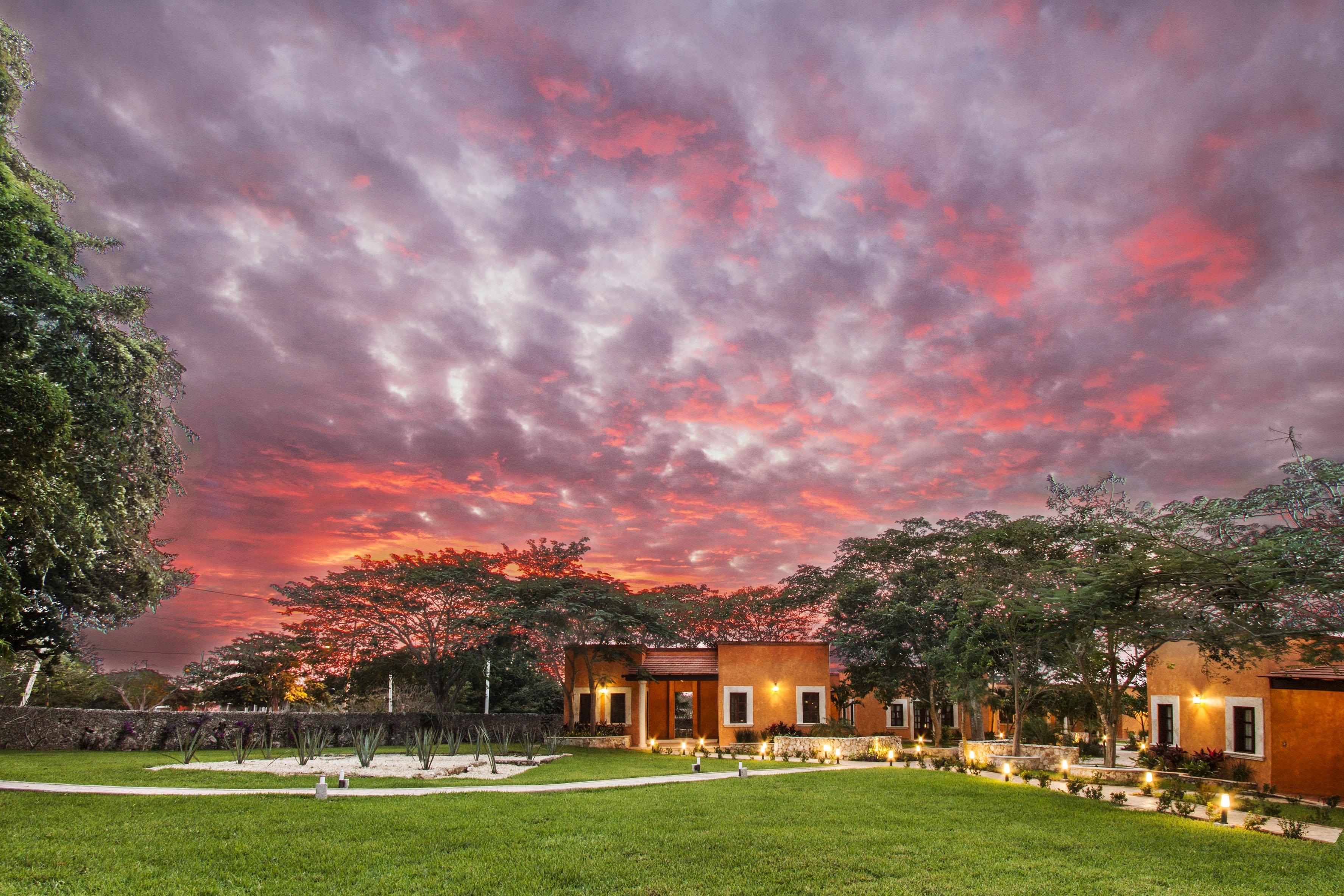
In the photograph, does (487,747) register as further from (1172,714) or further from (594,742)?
(1172,714)

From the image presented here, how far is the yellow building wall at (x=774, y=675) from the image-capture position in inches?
1158

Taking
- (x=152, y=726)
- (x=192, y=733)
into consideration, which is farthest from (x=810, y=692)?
(x=152, y=726)

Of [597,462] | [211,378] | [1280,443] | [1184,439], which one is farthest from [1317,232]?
[211,378]

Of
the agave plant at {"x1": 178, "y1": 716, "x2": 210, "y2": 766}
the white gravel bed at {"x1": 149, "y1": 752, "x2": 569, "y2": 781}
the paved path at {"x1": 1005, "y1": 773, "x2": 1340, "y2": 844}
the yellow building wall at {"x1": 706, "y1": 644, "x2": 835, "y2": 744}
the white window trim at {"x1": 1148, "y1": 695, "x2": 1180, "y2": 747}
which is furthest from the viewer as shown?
the yellow building wall at {"x1": 706, "y1": 644, "x2": 835, "y2": 744}

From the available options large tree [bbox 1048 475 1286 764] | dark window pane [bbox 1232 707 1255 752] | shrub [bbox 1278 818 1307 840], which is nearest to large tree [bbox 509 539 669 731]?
large tree [bbox 1048 475 1286 764]

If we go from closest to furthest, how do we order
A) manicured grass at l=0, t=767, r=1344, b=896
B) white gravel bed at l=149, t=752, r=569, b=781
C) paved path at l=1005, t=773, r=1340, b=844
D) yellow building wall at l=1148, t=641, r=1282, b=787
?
1. manicured grass at l=0, t=767, r=1344, b=896
2. paved path at l=1005, t=773, r=1340, b=844
3. white gravel bed at l=149, t=752, r=569, b=781
4. yellow building wall at l=1148, t=641, r=1282, b=787

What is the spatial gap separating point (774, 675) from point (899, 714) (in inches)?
343

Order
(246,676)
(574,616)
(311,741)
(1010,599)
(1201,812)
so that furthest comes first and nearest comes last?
(246,676)
(574,616)
(311,741)
(1010,599)
(1201,812)

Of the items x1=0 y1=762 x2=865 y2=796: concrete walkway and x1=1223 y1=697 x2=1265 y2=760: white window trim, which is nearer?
x1=0 y1=762 x2=865 y2=796: concrete walkway

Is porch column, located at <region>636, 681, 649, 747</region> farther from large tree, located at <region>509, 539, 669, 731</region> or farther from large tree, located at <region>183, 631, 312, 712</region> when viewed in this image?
large tree, located at <region>183, 631, 312, 712</region>

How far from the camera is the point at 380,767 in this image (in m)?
17.8

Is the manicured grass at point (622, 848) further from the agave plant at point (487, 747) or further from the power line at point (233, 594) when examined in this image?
the power line at point (233, 594)

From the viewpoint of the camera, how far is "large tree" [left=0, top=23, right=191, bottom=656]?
1019cm

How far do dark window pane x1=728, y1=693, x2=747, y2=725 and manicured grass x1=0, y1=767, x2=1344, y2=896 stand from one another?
646 inches
